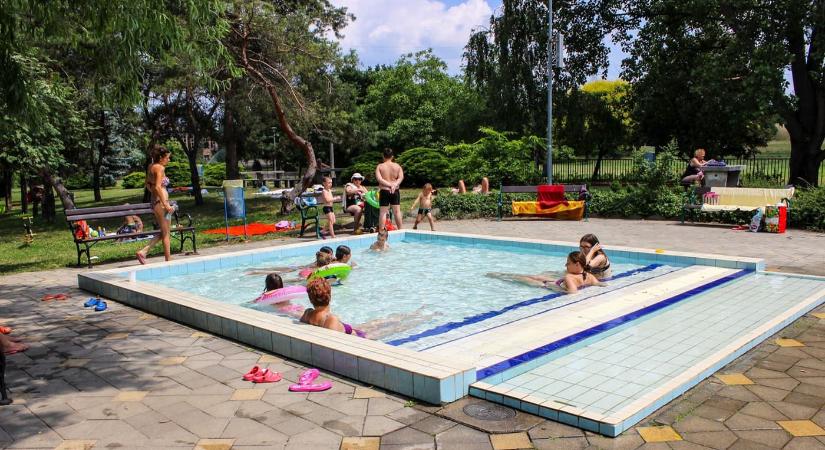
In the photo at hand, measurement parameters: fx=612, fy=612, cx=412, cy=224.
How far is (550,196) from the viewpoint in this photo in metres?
16.5

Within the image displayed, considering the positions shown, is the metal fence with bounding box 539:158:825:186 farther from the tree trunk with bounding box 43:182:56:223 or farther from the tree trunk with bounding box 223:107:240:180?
the tree trunk with bounding box 43:182:56:223

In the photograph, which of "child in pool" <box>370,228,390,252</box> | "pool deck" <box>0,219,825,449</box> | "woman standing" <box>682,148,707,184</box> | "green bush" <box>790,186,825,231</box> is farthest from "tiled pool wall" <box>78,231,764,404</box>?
"woman standing" <box>682,148,707,184</box>

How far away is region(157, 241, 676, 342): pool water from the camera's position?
6.98m

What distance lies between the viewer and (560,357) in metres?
4.93

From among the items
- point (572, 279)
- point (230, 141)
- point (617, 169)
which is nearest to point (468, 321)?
point (572, 279)

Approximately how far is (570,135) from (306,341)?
2782 centimetres

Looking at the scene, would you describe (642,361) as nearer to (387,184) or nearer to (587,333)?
(587,333)

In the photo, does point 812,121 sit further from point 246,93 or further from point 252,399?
point 252,399

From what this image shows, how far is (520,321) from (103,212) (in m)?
7.92

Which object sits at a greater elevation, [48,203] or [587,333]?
[48,203]

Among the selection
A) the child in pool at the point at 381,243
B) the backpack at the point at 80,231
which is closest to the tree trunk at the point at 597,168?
the child in pool at the point at 381,243

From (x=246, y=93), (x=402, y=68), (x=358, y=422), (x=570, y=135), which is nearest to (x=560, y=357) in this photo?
(x=358, y=422)

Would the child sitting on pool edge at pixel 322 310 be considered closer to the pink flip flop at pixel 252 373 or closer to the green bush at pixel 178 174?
the pink flip flop at pixel 252 373

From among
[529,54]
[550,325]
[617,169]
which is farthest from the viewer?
[617,169]
